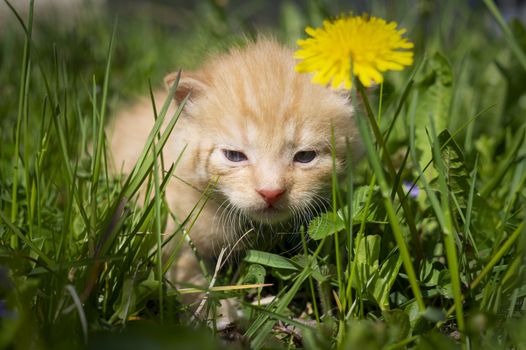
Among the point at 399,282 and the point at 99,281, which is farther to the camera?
the point at 399,282

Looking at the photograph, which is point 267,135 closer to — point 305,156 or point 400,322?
point 305,156

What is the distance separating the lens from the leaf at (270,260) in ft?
4.04

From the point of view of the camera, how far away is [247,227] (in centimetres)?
157

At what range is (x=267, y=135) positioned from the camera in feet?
4.44

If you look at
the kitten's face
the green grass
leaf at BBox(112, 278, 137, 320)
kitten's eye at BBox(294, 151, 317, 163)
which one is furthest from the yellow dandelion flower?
leaf at BBox(112, 278, 137, 320)

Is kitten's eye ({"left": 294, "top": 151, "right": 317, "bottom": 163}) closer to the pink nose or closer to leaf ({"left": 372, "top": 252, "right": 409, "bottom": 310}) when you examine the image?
the pink nose

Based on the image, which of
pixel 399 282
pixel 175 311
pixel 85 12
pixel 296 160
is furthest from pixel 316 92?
pixel 85 12

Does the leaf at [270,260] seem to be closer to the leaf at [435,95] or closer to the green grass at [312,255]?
the green grass at [312,255]

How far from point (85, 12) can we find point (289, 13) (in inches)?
57.0

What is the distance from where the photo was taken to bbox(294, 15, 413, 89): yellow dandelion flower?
951mm

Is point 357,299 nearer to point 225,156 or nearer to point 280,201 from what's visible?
point 280,201

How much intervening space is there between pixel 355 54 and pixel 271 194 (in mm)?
458

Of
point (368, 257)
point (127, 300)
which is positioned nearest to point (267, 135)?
point (368, 257)

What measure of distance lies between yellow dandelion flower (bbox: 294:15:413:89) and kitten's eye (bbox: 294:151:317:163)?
0.44 m
